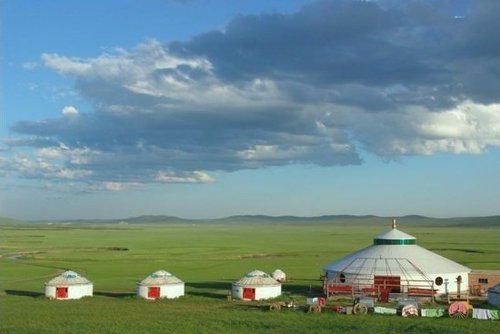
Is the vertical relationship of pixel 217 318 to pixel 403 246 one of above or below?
below

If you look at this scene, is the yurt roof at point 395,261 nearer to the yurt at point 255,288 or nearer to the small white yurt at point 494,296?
the small white yurt at point 494,296

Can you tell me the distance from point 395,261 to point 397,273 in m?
1.59

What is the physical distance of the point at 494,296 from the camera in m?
47.1

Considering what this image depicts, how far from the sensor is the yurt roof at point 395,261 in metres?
51.6

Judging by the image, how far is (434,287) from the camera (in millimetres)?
51000

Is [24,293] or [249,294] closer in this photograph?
[249,294]

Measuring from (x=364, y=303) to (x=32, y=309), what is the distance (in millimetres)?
23223

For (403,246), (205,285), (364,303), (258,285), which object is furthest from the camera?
(205,285)

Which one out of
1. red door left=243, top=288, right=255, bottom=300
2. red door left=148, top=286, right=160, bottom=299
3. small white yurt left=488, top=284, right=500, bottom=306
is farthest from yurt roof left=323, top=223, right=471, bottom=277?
red door left=148, top=286, right=160, bottom=299

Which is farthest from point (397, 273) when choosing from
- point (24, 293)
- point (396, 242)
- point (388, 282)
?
point (24, 293)

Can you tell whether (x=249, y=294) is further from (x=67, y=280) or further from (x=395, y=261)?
(x=67, y=280)

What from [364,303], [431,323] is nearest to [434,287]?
[364,303]

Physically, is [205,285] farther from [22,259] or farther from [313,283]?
[22,259]

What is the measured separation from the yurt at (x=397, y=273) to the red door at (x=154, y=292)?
13.3 metres
